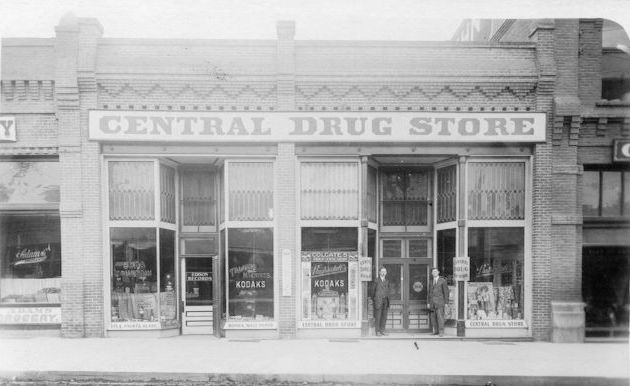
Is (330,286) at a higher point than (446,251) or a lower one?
lower

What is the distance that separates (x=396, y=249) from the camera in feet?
44.9

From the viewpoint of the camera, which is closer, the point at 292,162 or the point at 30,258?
the point at 292,162

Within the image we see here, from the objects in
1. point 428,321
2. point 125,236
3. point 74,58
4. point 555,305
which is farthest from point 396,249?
point 74,58

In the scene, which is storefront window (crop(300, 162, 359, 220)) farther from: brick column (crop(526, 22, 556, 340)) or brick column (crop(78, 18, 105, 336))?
brick column (crop(78, 18, 105, 336))

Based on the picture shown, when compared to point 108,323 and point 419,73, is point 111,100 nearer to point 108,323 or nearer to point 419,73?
point 108,323

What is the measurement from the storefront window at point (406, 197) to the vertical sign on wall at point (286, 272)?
2.85 meters

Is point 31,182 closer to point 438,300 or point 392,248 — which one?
point 392,248

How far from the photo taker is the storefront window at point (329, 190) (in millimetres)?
12609

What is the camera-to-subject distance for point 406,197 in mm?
13695

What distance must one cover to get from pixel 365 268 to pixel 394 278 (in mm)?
1433

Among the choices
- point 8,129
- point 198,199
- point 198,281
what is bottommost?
point 198,281

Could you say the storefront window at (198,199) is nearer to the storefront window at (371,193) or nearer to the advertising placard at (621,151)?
the storefront window at (371,193)

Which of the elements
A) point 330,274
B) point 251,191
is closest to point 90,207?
point 251,191

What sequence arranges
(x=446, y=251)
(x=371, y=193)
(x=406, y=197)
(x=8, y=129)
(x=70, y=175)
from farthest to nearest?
(x=406, y=197)
(x=371, y=193)
(x=446, y=251)
(x=8, y=129)
(x=70, y=175)
